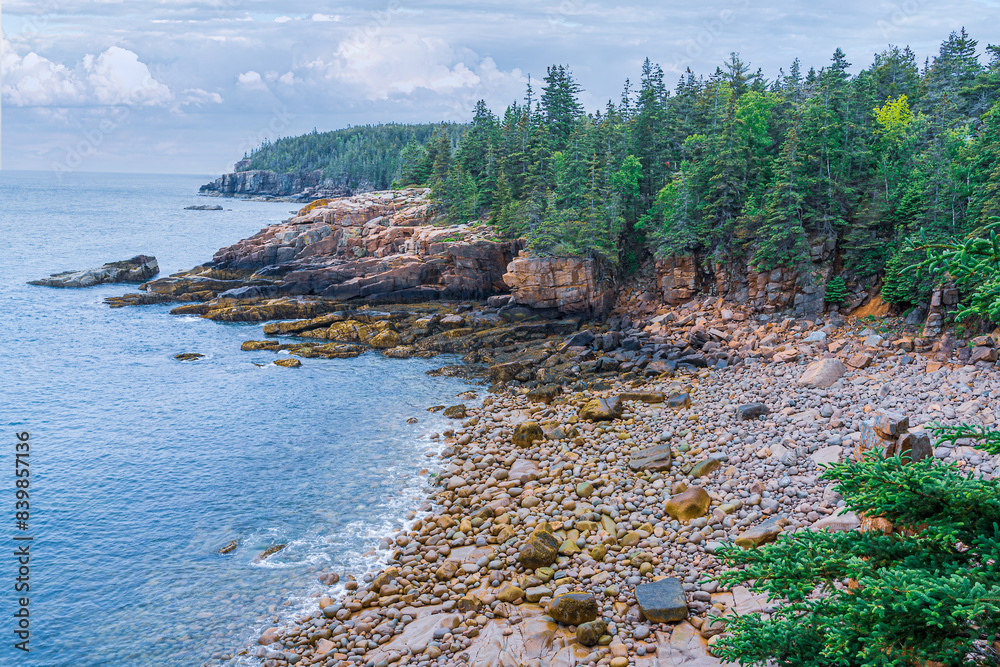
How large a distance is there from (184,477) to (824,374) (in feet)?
97.3

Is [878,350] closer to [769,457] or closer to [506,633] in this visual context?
[769,457]

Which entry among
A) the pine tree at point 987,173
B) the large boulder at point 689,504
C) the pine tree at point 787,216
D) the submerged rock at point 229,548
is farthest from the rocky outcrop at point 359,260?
the large boulder at point 689,504

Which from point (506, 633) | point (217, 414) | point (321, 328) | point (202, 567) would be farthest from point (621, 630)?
point (321, 328)

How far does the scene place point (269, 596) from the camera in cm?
1812

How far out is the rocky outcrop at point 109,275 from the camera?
65.5m

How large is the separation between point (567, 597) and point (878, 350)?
22.4 m

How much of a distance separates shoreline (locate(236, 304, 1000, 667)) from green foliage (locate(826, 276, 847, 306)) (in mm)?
6924

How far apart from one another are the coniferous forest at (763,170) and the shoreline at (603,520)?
8.26m

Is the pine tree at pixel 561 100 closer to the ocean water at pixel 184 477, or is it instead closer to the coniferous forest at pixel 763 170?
the coniferous forest at pixel 763 170

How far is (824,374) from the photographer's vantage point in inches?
1038

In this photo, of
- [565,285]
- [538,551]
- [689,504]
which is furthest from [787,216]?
[538,551]

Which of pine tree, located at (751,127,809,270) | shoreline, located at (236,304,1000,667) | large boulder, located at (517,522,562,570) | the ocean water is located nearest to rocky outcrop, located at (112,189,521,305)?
the ocean water

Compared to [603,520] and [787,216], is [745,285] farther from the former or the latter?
[603,520]

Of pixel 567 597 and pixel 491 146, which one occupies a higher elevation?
pixel 491 146
